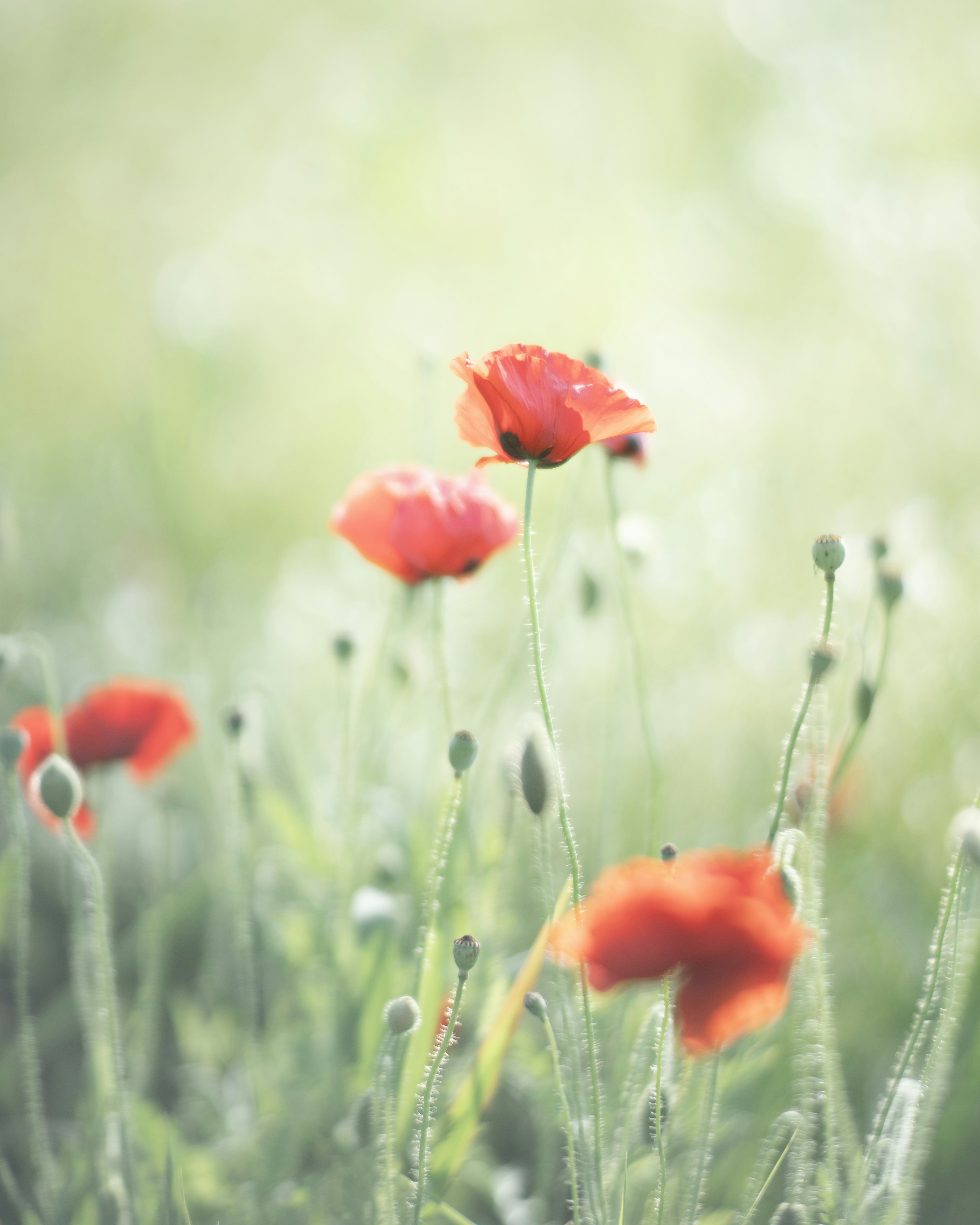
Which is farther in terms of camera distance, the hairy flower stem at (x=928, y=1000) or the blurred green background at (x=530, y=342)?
the blurred green background at (x=530, y=342)

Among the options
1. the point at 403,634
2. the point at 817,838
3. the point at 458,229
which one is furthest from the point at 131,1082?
the point at 458,229

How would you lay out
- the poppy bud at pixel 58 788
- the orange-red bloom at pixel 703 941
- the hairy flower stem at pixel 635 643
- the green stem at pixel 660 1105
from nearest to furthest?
the orange-red bloom at pixel 703 941 < the green stem at pixel 660 1105 < the poppy bud at pixel 58 788 < the hairy flower stem at pixel 635 643

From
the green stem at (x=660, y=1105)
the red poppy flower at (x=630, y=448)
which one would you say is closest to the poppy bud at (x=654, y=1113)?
the green stem at (x=660, y=1105)

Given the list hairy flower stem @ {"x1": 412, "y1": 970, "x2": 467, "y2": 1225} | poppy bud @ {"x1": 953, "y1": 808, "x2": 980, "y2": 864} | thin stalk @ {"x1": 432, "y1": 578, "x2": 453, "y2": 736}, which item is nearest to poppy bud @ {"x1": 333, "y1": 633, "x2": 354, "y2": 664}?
thin stalk @ {"x1": 432, "y1": 578, "x2": 453, "y2": 736}

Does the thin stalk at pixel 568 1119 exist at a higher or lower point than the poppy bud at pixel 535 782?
lower

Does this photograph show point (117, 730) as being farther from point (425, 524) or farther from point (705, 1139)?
point (705, 1139)

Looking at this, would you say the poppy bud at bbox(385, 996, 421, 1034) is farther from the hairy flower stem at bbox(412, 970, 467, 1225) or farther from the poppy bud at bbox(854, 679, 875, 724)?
the poppy bud at bbox(854, 679, 875, 724)

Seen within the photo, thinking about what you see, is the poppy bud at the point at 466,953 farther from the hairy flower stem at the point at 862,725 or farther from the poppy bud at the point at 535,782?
the hairy flower stem at the point at 862,725

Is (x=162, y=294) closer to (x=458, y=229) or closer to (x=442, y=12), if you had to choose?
(x=458, y=229)
